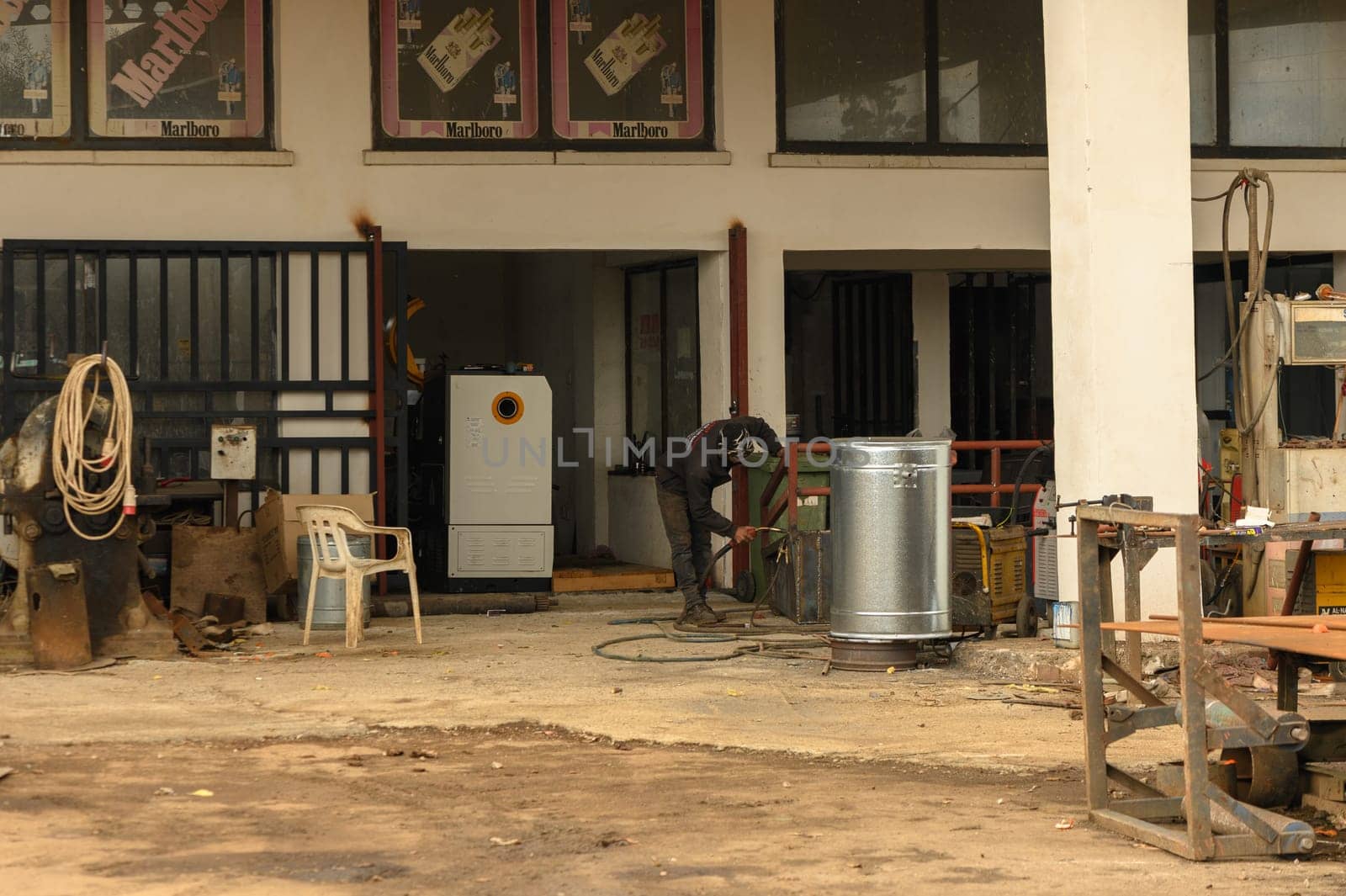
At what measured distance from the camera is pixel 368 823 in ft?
20.9

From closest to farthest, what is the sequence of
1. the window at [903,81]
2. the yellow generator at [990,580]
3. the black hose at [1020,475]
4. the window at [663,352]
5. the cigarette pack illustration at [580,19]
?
the yellow generator at [990,580]
the black hose at [1020,475]
the cigarette pack illustration at [580,19]
the window at [903,81]
the window at [663,352]

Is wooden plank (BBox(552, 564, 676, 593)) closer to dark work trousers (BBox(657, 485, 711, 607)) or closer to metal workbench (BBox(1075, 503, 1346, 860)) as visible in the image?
dark work trousers (BBox(657, 485, 711, 607))

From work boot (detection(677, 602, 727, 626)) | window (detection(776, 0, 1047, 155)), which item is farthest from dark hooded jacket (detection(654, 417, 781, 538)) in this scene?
window (detection(776, 0, 1047, 155))

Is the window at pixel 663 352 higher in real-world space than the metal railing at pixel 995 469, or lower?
higher

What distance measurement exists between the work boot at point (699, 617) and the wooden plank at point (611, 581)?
7.43 feet

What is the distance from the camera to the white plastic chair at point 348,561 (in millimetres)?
10930

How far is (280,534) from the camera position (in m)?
12.3

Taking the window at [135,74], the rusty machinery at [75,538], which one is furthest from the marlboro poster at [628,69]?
the rusty machinery at [75,538]

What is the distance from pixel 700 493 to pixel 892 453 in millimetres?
2518

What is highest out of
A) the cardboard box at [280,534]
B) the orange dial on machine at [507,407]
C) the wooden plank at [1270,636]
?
the orange dial on machine at [507,407]

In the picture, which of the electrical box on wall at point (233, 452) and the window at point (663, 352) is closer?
the electrical box on wall at point (233, 452)

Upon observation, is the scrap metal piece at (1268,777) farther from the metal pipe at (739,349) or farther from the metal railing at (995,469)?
the metal pipe at (739,349)

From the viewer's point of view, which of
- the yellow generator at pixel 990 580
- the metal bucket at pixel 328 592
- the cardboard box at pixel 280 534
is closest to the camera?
the yellow generator at pixel 990 580

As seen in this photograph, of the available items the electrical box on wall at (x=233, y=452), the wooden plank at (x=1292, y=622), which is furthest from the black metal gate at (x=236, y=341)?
the wooden plank at (x=1292, y=622)
